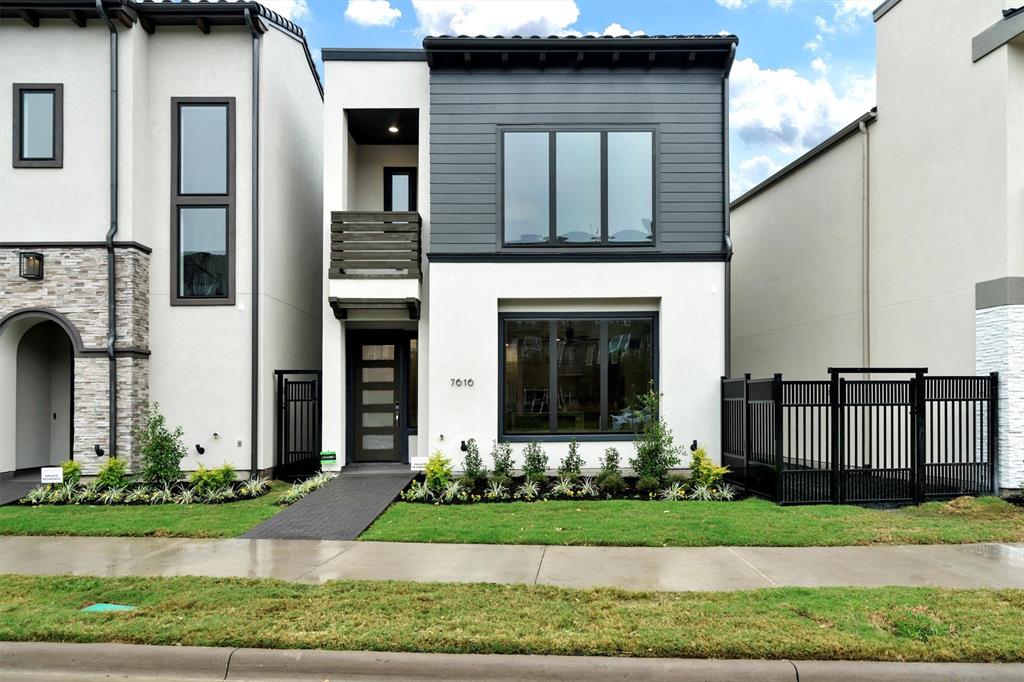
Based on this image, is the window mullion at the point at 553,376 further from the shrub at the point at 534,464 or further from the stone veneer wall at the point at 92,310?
the stone veneer wall at the point at 92,310

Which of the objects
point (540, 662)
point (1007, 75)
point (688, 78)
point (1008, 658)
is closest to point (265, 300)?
point (688, 78)

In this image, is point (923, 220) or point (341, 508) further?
point (923, 220)

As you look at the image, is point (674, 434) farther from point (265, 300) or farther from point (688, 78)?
point (265, 300)

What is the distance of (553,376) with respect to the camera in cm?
1184

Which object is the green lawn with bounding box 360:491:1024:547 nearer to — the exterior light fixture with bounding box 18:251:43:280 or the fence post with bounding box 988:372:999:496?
the fence post with bounding box 988:372:999:496

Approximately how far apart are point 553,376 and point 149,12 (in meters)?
9.63

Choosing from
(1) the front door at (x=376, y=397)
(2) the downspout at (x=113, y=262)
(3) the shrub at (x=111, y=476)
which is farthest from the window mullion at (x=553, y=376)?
(2) the downspout at (x=113, y=262)

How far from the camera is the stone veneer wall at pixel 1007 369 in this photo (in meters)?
9.63

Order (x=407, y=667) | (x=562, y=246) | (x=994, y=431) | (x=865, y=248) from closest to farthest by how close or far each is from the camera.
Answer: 1. (x=407, y=667)
2. (x=994, y=431)
3. (x=562, y=246)
4. (x=865, y=248)

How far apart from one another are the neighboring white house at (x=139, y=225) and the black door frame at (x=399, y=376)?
4.52ft

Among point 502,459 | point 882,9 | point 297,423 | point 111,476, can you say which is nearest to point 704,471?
point 502,459

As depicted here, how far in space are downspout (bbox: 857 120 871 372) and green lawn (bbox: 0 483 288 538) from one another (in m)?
10.9

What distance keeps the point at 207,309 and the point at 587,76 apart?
8.07 meters

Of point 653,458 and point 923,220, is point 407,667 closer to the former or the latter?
point 653,458
